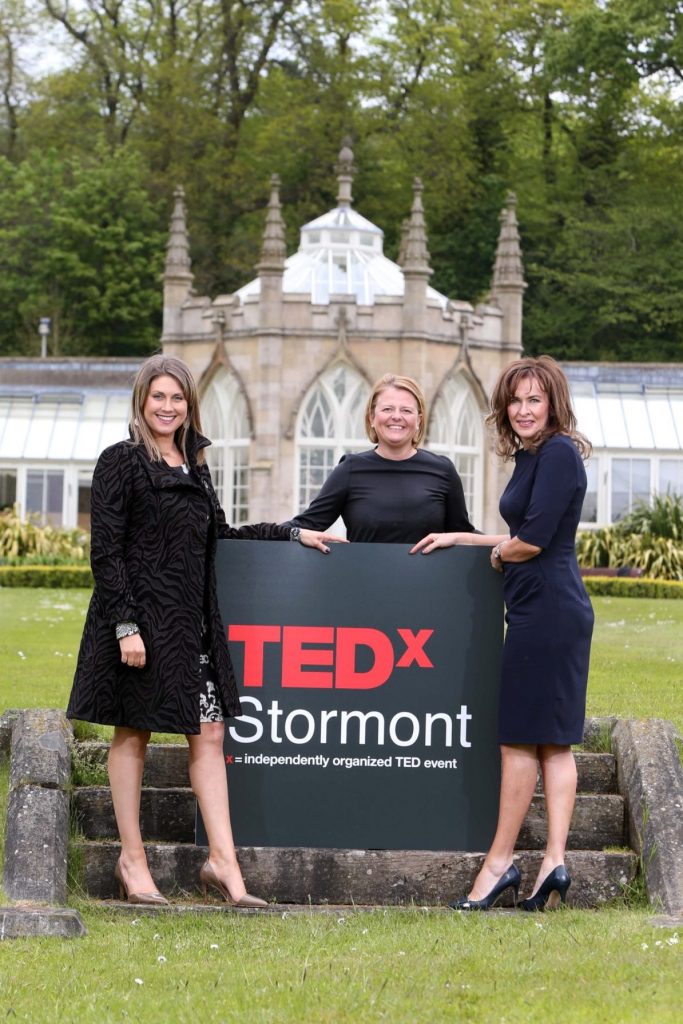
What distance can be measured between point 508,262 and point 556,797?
21.3 m

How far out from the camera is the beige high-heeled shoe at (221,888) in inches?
218

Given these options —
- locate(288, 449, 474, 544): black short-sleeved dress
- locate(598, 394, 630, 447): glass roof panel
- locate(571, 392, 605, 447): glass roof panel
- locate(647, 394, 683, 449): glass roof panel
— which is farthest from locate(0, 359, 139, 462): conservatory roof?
locate(288, 449, 474, 544): black short-sleeved dress

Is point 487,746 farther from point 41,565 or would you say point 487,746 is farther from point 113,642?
point 41,565

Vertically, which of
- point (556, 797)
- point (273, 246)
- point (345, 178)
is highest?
point (345, 178)

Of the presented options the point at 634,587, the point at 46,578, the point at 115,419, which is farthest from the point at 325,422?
the point at 115,419

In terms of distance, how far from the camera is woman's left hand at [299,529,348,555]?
5.91 meters

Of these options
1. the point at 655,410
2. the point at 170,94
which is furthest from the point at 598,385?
the point at 170,94

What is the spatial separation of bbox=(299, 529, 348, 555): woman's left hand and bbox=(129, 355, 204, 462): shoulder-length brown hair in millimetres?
498

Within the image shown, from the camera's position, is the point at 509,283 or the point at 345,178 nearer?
the point at 509,283

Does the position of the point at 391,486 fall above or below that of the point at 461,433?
below

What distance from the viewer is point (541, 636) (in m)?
5.54

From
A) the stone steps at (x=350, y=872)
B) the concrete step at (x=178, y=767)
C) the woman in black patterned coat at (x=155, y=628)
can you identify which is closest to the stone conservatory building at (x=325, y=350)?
the concrete step at (x=178, y=767)

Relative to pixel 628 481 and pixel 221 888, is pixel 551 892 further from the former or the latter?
pixel 628 481

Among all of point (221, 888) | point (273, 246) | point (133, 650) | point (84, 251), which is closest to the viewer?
point (133, 650)
